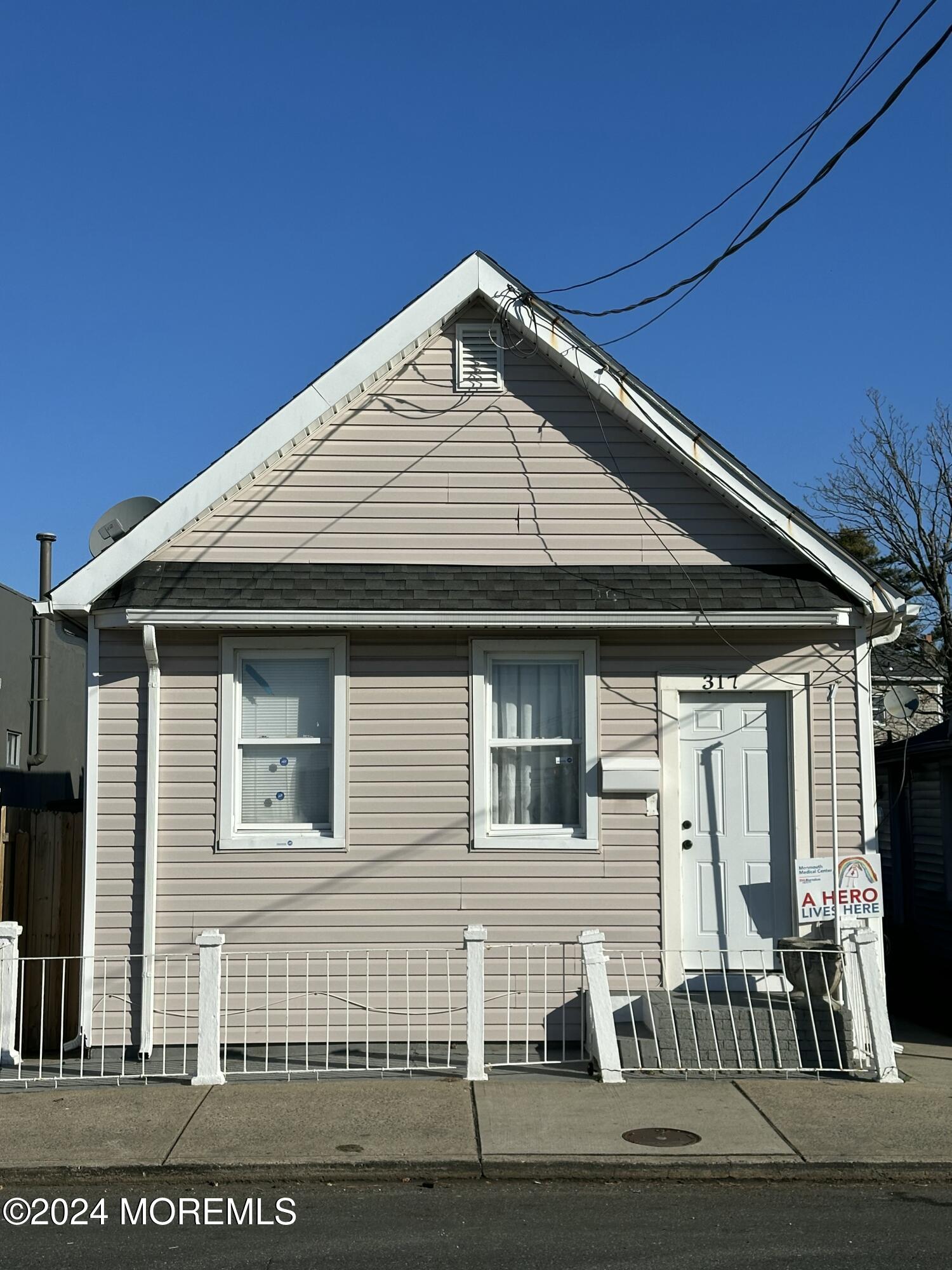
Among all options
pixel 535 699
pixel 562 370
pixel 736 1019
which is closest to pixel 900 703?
pixel 535 699

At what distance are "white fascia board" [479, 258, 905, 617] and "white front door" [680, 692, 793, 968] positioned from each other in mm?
1097

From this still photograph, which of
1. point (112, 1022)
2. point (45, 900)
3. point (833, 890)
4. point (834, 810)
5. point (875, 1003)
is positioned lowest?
point (112, 1022)

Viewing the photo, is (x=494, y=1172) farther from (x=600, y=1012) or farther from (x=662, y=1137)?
(x=600, y=1012)

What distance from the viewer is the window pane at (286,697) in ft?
32.2

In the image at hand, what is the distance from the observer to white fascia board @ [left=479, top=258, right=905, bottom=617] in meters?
9.83

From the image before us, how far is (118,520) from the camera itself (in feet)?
34.7

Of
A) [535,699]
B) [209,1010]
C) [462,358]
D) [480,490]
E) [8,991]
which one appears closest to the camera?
[209,1010]

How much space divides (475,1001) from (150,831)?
2.77 metres

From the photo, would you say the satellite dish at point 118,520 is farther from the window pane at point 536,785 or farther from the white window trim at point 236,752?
the window pane at point 536,785

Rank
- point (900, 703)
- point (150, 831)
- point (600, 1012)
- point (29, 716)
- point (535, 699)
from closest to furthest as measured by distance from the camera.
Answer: point (600, 1012), point (150, 831), point (535, 699), point (900, 703), point (29, 716)

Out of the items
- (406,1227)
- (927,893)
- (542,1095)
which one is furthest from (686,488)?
(927,893)

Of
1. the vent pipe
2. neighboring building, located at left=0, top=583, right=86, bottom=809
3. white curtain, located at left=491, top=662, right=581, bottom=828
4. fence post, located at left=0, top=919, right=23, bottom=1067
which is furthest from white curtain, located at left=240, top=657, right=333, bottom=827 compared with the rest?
the vent pipe

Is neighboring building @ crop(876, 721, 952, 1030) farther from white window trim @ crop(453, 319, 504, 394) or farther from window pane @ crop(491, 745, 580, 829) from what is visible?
white window trim @ crop(453, 319, 504, 394)

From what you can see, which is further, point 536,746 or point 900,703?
point 900,703
